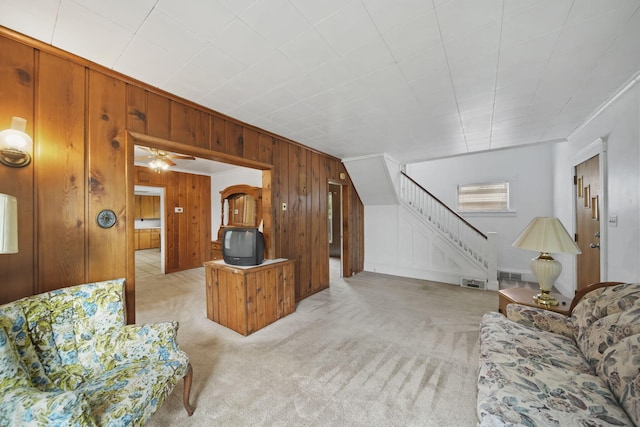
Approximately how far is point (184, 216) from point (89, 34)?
15.5 ft

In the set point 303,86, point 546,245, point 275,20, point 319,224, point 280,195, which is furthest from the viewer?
point 319,224

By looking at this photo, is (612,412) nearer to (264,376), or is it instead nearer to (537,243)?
(537,243)

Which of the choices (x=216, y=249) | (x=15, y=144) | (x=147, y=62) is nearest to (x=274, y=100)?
(x=147, y=62)

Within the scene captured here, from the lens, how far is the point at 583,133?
296cm

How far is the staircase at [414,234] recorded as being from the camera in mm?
4352

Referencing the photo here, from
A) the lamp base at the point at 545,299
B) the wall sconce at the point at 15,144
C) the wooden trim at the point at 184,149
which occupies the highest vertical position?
the wooden trim at the point at 184,149

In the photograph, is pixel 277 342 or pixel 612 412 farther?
pixel 277 342

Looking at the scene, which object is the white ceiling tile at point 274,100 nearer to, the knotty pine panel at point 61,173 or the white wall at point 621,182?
the knotty pine panel at point 61,173

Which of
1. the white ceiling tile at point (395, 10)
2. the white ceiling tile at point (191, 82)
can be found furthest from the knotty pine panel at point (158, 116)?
the white ceiling tile at point (395, 10)

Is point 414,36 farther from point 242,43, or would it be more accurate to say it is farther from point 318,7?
point 242,43

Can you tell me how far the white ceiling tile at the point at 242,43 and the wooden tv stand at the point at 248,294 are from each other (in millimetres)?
1991

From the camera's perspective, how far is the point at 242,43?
1.52 m

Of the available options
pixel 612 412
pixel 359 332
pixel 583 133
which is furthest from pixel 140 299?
pixel 583 133

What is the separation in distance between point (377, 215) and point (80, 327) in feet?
16.4
